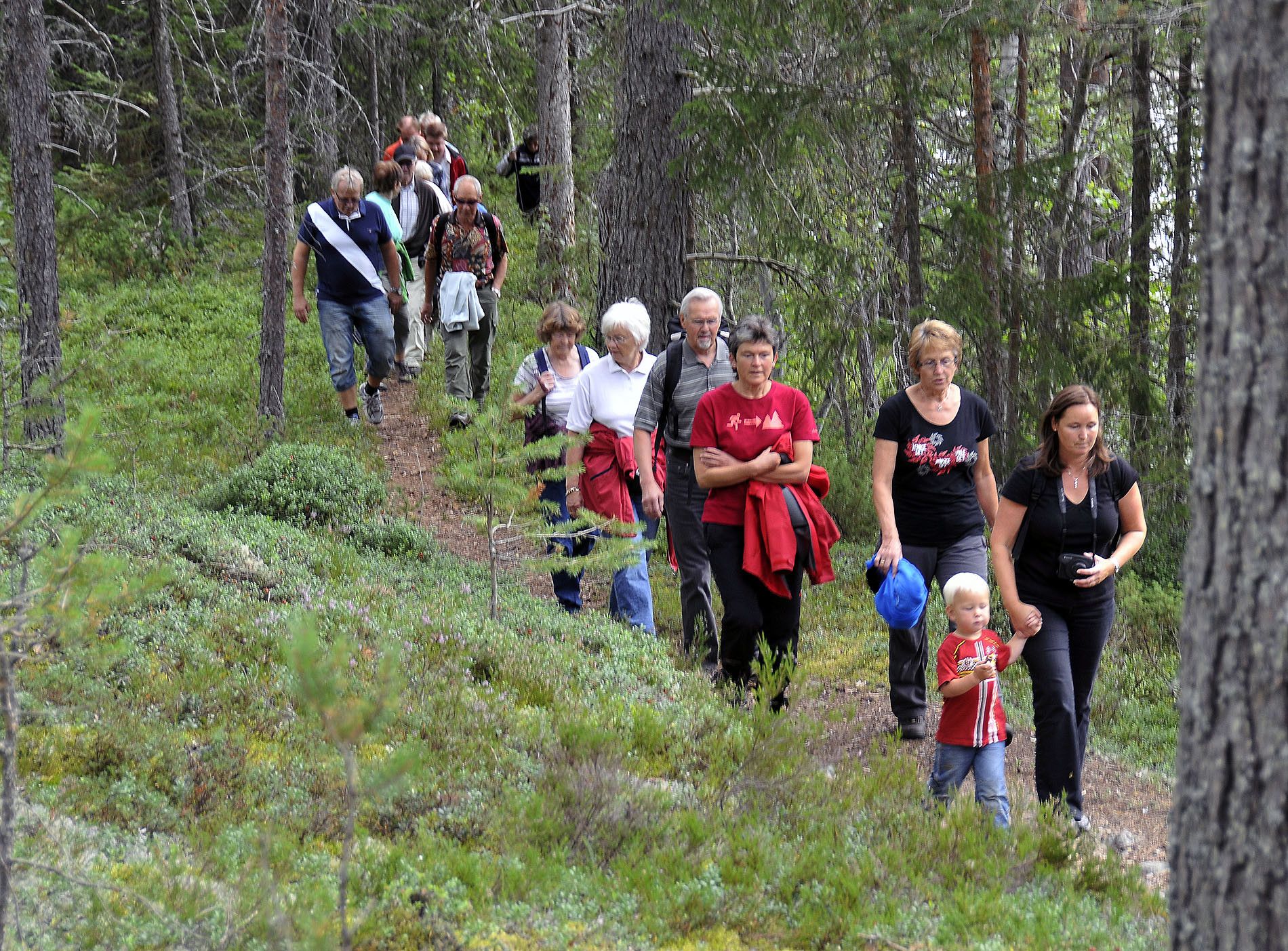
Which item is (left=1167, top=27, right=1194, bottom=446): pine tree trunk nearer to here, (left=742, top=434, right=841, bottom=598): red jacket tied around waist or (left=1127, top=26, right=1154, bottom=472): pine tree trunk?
(left=1127, top=26, right=1154, bottom=472): pine tree trunk

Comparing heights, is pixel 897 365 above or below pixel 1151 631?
above

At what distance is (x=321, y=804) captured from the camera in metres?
4.36

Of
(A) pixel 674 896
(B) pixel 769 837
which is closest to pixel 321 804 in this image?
(A) pixel 674 896

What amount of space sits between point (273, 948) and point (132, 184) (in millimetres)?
18080

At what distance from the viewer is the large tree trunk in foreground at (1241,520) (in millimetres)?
2301

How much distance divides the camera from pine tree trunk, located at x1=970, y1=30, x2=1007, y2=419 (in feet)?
15.0

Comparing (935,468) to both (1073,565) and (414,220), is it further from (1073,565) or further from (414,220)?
(414,220)

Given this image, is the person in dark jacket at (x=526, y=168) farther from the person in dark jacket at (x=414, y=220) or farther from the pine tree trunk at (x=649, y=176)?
the pine tree trunk at (x=649, y=176)

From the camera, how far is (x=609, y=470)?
7188 millimetres

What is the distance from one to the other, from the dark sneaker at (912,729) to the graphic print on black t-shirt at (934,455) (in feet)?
4.97

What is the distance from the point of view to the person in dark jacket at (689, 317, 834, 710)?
19.4ft

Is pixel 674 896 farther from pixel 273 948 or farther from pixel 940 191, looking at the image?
pixel 940 191

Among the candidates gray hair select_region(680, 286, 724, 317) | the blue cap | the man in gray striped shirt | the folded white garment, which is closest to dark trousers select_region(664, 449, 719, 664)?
the man in gray striped shirt

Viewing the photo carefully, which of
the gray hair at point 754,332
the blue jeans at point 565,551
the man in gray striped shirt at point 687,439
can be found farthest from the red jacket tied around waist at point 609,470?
the gray hair at point 754,332
